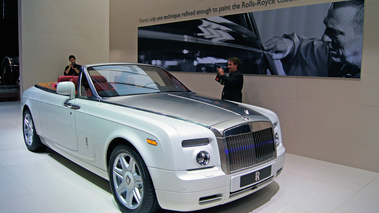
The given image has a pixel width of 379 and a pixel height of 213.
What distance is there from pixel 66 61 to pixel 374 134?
9.14 meters

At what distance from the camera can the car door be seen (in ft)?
12.6

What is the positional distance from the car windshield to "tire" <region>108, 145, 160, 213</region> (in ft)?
3.11

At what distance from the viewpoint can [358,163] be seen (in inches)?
188

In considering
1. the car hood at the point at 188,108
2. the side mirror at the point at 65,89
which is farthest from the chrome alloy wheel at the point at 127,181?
the side mirror at the point at 65,89

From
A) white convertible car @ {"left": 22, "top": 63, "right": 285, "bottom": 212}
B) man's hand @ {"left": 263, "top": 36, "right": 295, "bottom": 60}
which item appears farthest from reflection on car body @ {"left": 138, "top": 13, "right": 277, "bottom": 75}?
white convertible car @ {"left": 22, "top": 63, "right": 285, "bottom": 212}

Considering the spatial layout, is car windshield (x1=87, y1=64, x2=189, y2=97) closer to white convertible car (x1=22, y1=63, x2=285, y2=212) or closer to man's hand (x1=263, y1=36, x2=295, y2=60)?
white convertible car (x1=22, y1=63, x2=285, y2=212)

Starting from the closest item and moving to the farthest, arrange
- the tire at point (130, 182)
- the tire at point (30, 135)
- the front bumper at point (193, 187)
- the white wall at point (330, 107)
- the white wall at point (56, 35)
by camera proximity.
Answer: the front bumper at point (193, 187) < the tire at point (130, 182) < the white wall at point (330, 107) < the tire at point (30, 135) < the white wall at point (56, 35)

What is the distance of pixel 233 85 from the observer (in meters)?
5.48

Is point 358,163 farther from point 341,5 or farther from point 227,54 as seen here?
point 227,54

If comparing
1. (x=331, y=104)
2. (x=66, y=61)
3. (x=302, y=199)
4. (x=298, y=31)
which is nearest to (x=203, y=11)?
(x=298, y=31)

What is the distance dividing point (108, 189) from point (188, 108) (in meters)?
1.36

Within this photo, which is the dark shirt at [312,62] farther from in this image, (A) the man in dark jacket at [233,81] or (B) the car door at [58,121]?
(B) the car door at [58,121]

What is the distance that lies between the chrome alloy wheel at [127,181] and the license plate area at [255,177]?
90cm

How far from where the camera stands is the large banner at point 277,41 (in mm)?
4770
